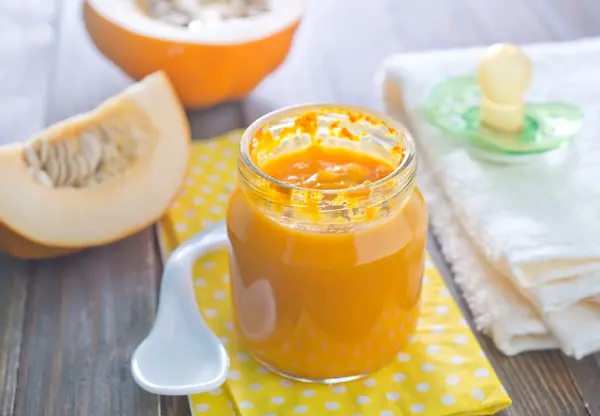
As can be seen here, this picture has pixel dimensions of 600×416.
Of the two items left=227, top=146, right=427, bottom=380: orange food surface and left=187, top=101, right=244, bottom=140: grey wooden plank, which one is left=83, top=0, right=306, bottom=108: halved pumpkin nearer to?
left=187, top=101, right=244, bottom=140: grey wooden plank

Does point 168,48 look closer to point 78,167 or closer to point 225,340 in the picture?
point 78,167

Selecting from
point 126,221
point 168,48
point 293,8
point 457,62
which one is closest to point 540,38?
point 457,62

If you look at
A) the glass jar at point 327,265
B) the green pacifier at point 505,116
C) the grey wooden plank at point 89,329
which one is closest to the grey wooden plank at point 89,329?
the grey wooden plank at point 89,329

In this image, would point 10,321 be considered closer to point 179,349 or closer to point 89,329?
point 89,329

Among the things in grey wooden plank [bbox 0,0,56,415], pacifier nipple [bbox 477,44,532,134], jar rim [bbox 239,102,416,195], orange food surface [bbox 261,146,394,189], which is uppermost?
jar rim [bbox 239,102,416,195]

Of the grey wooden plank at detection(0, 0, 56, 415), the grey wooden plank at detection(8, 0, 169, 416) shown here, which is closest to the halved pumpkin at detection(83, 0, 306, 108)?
the grey wooden plank at detection(0, 0, 56, 415)

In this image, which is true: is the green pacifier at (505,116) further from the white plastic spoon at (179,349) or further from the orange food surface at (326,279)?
the white plastic spoon at (179,349)

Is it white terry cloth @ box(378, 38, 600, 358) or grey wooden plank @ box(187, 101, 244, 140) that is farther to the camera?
grey wooden plank @ box(187, 101, 244, 140)
